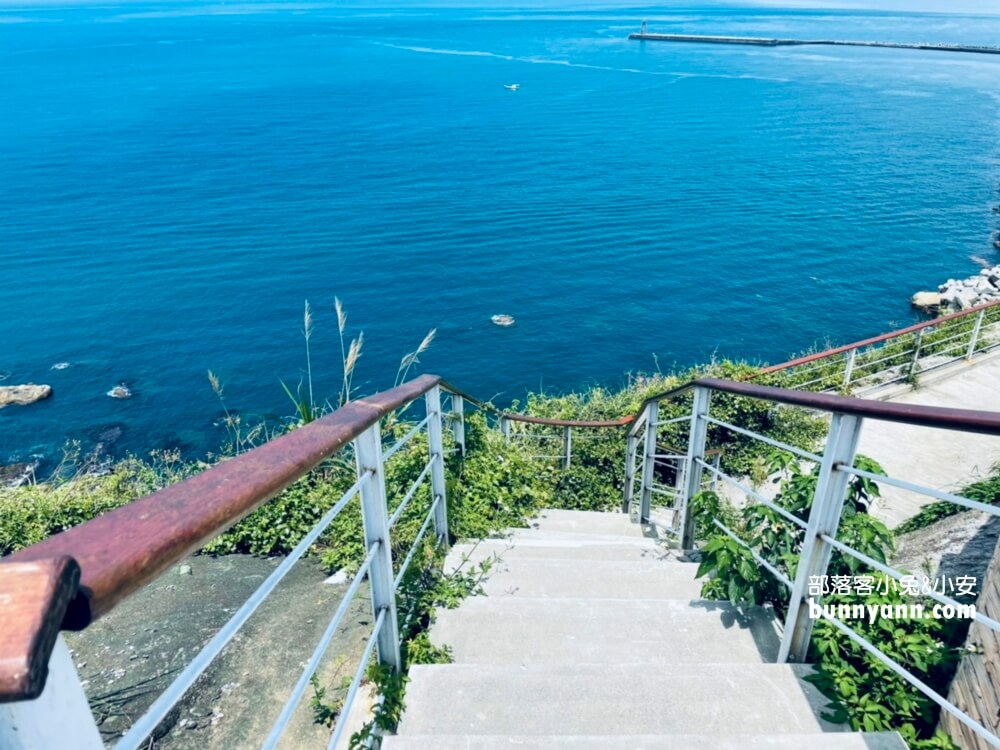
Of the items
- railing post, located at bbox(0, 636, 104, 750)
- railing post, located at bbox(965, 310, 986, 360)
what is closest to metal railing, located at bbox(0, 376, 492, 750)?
railing post, located at bbox(0, 636, 104, 750)

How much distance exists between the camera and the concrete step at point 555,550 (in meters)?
3.84

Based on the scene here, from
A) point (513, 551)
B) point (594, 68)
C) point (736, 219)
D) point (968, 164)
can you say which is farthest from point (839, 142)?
point (513, 551)

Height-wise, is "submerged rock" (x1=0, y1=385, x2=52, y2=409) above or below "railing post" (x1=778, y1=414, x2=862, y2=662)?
below

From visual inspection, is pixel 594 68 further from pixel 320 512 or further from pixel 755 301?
pixel 320 512

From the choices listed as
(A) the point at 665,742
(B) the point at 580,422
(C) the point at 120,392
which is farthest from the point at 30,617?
(C) the point at 120,392

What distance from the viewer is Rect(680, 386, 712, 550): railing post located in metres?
3.62

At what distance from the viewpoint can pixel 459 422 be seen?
14.8 ft

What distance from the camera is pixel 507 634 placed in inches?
119

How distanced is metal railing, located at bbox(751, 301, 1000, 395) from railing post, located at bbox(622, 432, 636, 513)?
3.02 m

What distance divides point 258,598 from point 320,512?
3268 millimetres

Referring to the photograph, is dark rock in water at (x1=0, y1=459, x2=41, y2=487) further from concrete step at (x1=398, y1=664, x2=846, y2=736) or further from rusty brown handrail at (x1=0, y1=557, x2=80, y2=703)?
rusty brown handrail at (x1=0, y1=557, x2=80, y2=703)

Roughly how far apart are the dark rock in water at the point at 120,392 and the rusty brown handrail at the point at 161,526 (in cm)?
2197

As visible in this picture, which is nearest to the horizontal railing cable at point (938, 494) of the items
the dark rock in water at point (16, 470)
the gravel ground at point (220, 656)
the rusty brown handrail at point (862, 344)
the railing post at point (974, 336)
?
the gravel ground at point (220, 656)

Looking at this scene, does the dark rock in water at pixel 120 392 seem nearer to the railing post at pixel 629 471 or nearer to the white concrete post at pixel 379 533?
the railing post at pixel 629 471
